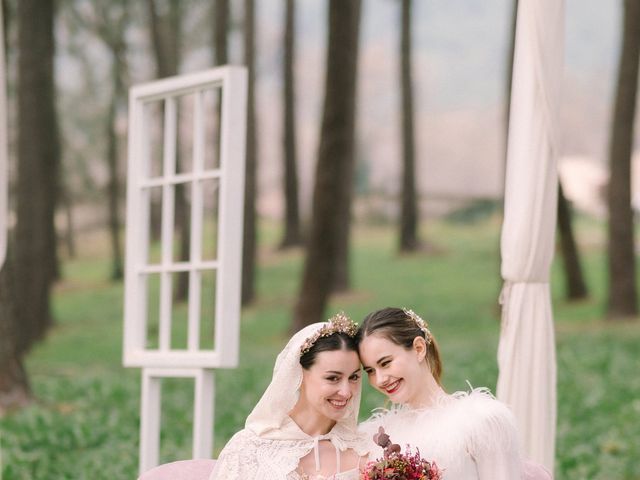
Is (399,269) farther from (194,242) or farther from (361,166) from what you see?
(194,242)

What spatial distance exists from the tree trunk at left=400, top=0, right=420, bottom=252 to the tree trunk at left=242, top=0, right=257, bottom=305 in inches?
91.2

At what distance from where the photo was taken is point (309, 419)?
3361 mm

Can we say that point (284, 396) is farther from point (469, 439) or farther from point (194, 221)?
point (194, 221)

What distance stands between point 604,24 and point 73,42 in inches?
374

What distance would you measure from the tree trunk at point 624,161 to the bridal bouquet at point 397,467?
853cm

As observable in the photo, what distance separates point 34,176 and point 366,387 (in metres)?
5.51

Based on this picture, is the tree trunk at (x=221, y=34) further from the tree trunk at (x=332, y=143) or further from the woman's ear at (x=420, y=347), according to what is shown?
the woman's ear at (x=420, y=347)

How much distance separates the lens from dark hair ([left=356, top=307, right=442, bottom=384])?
317 cm

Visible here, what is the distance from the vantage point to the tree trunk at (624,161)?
10789 mm

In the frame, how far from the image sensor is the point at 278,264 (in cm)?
1711

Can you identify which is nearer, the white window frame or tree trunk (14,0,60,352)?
the white window frame

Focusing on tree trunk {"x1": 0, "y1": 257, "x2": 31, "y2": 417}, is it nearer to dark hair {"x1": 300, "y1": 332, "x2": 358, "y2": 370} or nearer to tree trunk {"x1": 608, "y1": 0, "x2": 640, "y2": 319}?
dark hair {"x1": 300, "y1": 332, "x2": 358, "y2": 370}

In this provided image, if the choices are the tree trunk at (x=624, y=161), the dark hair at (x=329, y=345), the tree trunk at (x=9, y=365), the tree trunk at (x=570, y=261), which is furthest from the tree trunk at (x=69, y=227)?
the dark hair at (x=329, y=345)

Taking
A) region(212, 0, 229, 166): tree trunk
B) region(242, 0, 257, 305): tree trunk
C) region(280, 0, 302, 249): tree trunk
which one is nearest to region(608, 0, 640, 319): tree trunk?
region(212, 0, 229, 166): tree trunk
